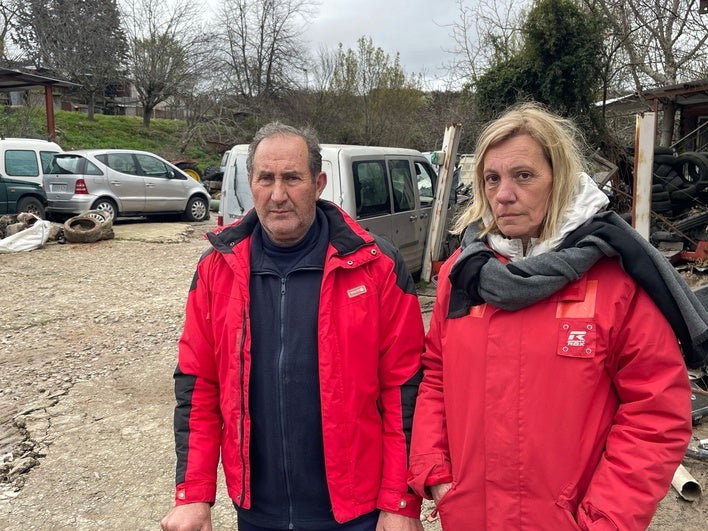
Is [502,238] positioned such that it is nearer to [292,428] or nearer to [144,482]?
[292,428]

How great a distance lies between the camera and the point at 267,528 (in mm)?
1783

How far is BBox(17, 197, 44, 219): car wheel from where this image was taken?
477 inches

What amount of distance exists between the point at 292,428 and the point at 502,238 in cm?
83

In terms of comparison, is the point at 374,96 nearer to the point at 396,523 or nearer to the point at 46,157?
the point at 46,157

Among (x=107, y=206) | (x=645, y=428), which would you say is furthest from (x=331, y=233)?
(x=107, y=206)

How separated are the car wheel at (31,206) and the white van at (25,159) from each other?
3.13 feet

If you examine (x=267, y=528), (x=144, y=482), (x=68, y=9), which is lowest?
(x=144, y=482)

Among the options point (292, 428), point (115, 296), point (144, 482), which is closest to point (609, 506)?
point (292, 428)

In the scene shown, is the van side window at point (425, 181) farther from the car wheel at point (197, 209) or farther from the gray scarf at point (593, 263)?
the car wheel at point (197, 209)

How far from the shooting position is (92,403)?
4520 millimetres

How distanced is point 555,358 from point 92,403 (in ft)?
13.5

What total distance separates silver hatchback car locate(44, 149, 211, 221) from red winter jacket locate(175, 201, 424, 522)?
39.8ft

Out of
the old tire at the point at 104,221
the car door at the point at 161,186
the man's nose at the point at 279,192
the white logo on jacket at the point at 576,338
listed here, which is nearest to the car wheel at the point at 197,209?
the car door at the point at 161,186

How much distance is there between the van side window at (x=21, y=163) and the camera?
13011mm
